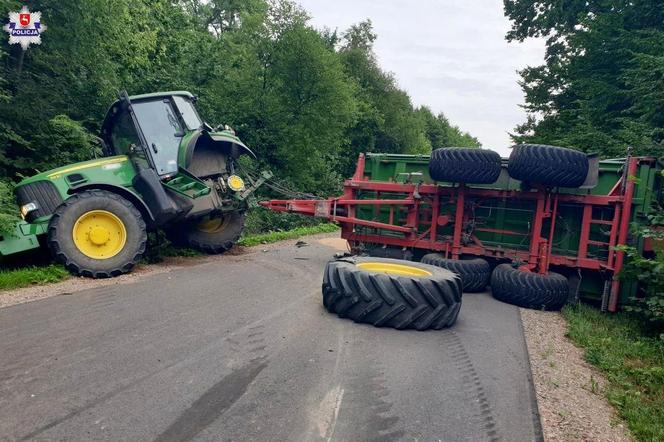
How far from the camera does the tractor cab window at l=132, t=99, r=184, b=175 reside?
7578 mm

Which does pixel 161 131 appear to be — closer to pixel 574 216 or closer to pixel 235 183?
pixel 235 183

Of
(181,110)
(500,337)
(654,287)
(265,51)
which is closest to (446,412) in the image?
(500,337)

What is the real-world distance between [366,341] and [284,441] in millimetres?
1948

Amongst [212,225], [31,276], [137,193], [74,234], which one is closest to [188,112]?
[137,193]

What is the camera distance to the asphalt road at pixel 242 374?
2.96 m

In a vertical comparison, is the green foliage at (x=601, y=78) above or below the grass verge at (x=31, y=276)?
above

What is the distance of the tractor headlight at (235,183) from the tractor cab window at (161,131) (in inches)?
45.5

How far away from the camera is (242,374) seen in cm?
368

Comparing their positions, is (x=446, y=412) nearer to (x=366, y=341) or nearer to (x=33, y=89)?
(x=366, y=341)

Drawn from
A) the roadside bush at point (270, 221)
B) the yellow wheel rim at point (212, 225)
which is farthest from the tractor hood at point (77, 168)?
the roadside bush at point (270, 221)

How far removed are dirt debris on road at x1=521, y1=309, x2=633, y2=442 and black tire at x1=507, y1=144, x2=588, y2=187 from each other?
233 cm

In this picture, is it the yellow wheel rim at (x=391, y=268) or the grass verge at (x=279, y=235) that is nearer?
the yellow wheel rim at (x=391, y=268)

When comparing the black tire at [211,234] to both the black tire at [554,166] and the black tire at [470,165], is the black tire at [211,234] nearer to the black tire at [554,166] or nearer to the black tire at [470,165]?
the black tire at [470,165]

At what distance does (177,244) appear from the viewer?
29.8 feet
